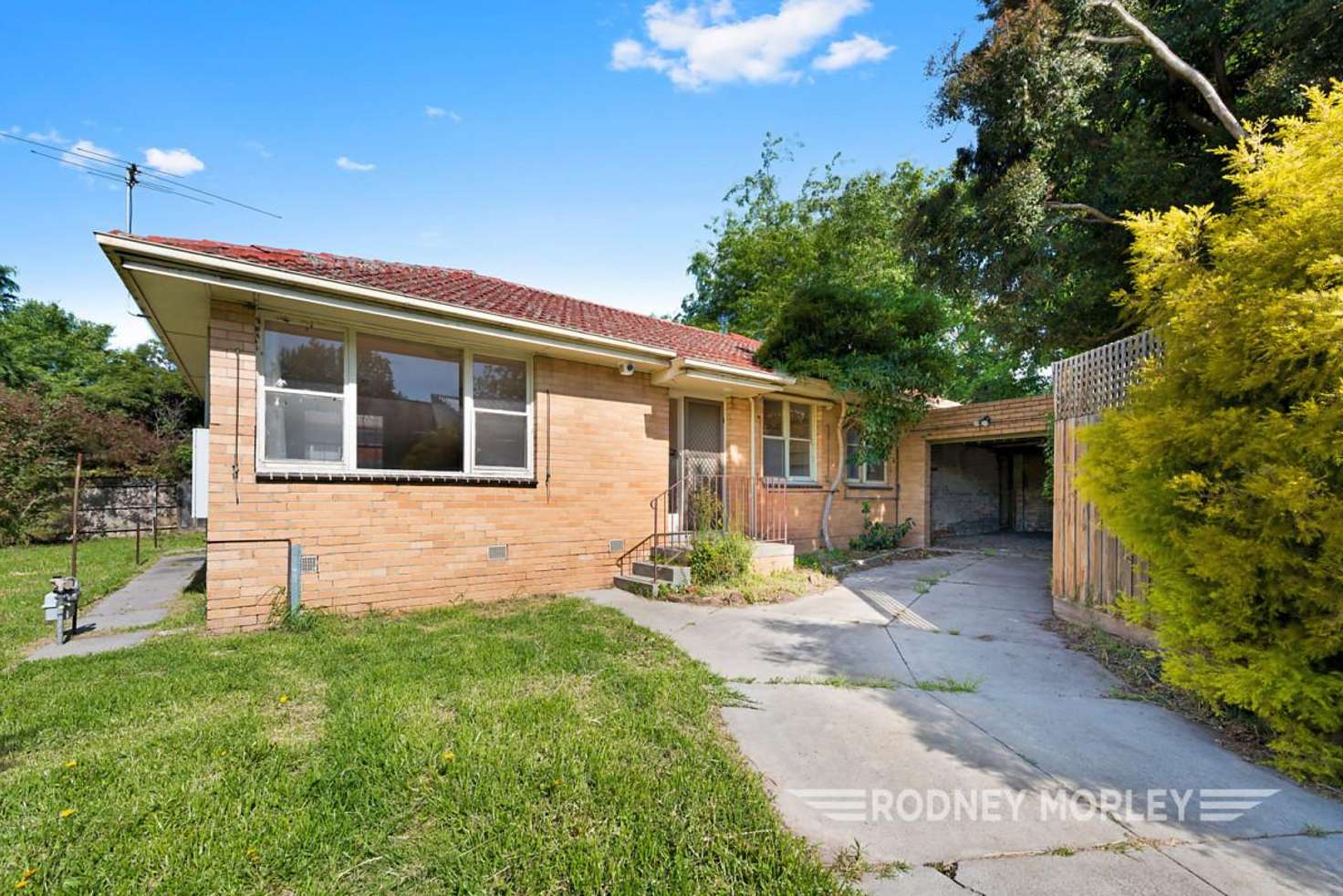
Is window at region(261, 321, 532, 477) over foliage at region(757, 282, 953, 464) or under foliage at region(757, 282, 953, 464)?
under

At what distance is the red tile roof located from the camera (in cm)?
573

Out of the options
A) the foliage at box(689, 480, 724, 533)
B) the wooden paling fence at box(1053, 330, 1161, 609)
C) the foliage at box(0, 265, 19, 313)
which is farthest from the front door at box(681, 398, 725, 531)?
the foliage at box(0, 265, 19, 313)

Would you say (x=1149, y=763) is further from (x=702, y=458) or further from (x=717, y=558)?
(x=702, y=458)

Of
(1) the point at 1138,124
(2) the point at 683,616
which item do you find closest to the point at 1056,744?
(2) the point at 683,616

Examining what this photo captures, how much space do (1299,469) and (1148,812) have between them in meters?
1.87

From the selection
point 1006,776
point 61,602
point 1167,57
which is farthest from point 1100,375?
point 61,602

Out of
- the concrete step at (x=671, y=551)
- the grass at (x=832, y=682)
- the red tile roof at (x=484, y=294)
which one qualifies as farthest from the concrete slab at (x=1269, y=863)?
the red tile roof at (x=484, y=294)

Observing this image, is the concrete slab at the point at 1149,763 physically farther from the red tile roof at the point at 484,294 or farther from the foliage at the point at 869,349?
the foliage at the point at 869,349

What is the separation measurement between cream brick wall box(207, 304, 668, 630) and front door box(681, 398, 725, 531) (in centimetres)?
92

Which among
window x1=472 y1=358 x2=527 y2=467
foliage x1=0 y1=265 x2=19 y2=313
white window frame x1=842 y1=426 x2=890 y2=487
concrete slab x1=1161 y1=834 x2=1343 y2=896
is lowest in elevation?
concrete slab x1=1161 y1=834 x2=1343 y2=896

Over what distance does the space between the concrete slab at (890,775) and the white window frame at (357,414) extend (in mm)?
4413

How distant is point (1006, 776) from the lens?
277cm

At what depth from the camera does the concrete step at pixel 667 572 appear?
284 inches

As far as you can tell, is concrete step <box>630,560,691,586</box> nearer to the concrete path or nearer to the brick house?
the brick house
